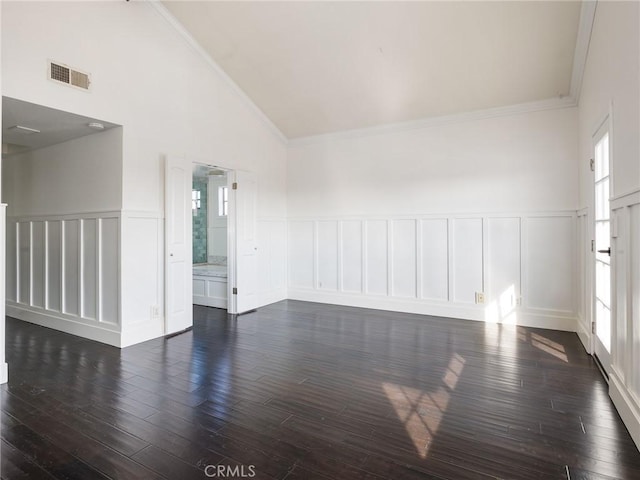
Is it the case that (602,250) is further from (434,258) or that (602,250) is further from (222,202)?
(222,202)

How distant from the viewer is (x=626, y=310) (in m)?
2.14

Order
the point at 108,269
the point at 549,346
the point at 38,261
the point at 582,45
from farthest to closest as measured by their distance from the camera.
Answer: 1. the point at 38,261
2. the point at 108,269
3. the point at 549,346
4. the point at 582,45

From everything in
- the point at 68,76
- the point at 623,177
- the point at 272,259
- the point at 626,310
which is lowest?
the point at 626,310

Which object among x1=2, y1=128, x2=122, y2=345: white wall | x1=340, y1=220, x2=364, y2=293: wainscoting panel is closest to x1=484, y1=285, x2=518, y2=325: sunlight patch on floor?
x1=340, y1=220, x2=364, y2=293: wainscoting panel

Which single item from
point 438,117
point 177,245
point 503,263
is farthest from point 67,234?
point 503,263

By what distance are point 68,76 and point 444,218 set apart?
4564 millimetres

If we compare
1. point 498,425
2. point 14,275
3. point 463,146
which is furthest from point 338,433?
point 14,275

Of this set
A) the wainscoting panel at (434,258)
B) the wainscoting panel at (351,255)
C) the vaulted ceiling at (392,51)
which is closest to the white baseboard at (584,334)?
the wainscoting panel at (434,258)

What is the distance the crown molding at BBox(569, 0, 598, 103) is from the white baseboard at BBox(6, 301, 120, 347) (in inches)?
213

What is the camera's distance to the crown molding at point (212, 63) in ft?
12.9

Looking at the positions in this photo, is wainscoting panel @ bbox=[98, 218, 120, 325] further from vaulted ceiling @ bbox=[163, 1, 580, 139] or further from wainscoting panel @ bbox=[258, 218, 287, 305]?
vaulted ceiling @ bbox=[163, 1, 580, 139]

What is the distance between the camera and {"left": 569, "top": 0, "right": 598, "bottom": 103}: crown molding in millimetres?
2963

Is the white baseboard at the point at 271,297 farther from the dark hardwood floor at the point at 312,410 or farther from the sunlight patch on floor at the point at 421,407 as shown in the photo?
the sunlight patch on floor at the point at 421,407

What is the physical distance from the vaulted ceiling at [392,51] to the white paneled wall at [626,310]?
211 cm
